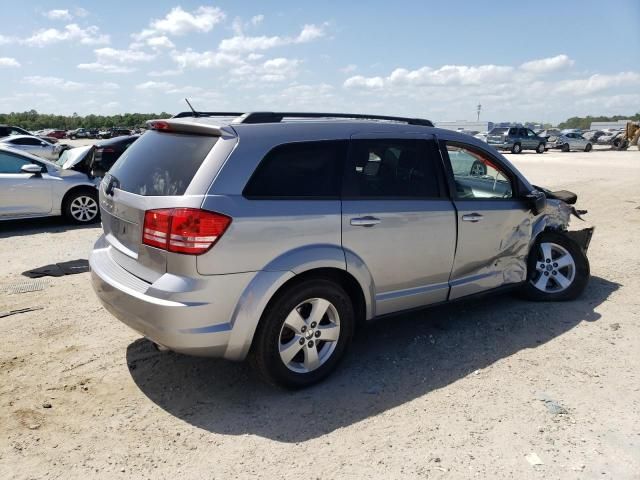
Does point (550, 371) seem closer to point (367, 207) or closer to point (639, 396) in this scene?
point (639, 396)

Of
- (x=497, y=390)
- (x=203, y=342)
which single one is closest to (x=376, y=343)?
(x=497, y=390)

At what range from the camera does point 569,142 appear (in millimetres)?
38375

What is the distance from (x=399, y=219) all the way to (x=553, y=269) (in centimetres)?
236

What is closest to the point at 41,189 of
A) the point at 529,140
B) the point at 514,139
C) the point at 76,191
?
the point at 76,191

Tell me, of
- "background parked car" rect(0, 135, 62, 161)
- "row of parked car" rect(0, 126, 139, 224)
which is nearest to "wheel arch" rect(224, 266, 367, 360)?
"row of parked car" rect(0, 126, 139, 224)

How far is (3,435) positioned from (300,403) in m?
1.78

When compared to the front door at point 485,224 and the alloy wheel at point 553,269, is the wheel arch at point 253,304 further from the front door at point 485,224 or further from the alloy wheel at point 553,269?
the alloy wheel at point 553,269

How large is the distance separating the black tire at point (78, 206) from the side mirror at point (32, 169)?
24.7 inches

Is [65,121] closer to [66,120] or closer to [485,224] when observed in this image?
[66,120]

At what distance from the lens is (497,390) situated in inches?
140

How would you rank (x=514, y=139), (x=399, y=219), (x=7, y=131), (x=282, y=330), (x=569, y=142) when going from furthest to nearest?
1. (x=569, y=142)
2. (x=514, y=139)
3. (x=7, y=131)
4. (x=399, y=219)
5. (x=282, y=330)

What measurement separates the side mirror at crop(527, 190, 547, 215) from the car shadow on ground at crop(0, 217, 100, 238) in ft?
24.4

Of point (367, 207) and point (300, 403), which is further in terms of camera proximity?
point (367, 207)

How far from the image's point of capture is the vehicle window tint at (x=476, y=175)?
434 cm
